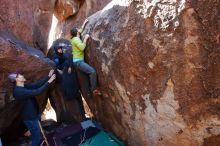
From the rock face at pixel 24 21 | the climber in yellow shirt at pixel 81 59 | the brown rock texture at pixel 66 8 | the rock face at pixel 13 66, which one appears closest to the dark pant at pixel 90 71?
the climber in yellow shirt at pixel 81 59

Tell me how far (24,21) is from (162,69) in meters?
4.74

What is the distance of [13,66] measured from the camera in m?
8.08

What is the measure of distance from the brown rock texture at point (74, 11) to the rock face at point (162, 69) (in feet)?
23.2

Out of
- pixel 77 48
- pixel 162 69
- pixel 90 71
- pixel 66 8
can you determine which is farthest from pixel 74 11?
pixel 162 69

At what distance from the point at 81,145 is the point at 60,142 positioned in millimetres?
526

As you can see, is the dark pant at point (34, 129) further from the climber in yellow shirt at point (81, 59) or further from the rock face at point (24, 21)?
A: the rock face at point (24, 21)

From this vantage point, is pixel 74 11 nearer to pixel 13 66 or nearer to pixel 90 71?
pixel 13 66

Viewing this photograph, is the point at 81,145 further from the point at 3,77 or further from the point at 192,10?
the point at 192,10

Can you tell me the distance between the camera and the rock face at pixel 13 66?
795 centimetres

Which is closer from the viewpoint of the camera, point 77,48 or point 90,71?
point 90,71

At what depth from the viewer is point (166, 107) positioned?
19.8 ft

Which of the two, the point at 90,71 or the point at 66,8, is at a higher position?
the point at 66,8

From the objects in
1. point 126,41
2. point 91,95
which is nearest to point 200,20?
point 126,41

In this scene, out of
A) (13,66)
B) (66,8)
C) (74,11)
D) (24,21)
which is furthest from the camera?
(74,11)
